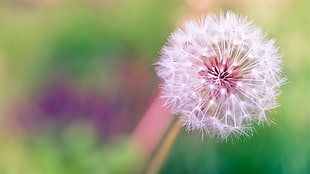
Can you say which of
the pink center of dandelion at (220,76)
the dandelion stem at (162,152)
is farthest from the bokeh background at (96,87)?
the pink center of dandelion at (220,76)

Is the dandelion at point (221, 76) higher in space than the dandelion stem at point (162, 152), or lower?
higher

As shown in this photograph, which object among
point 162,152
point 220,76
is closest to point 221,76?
point 220,76

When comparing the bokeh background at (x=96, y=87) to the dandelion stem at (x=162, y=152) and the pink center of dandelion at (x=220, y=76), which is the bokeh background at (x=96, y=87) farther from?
the pink center of dandelion at (x=220, y=76)

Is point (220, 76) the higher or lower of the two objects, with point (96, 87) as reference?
higher

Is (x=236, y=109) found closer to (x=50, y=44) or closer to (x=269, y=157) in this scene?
(x=269, y=157)

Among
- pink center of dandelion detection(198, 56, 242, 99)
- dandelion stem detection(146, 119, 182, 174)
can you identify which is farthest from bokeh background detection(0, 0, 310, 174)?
pink center of dandelion detection(198, 56, 242, 99)

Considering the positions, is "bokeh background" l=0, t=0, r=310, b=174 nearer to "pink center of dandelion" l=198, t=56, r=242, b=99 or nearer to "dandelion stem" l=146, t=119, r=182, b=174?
"dandelion stem" l=146, t=119, r=182, b=174

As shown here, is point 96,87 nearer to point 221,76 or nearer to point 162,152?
point 162,152
